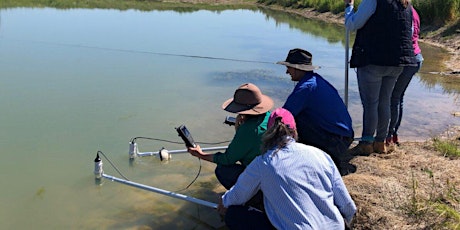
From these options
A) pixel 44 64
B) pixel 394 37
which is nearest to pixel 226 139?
pixel 394 37

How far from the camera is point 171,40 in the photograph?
1244 cm

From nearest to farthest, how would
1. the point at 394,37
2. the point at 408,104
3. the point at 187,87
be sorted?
1. the point at 394,37
2. the point at 408,104
3. the point at 187,87

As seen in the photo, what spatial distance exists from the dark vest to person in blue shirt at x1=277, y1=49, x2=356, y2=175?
65 centimetres

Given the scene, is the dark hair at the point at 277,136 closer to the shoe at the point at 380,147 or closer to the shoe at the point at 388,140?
the shoe at the point at 380,147

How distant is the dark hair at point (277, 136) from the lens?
2227 mm

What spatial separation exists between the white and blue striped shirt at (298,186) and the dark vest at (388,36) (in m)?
1.71

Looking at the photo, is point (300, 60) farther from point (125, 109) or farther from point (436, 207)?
point (125, 109)

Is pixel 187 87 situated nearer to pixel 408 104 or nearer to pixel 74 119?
pixel 74 119

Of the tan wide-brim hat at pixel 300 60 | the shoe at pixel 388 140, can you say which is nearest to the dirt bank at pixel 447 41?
the shoe at pixel 388 140

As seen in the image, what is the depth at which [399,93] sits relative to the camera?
416 centimetres

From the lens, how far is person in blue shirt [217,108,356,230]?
216cm

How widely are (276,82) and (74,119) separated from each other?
354 cm

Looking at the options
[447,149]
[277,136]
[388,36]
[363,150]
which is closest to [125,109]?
[363,150]

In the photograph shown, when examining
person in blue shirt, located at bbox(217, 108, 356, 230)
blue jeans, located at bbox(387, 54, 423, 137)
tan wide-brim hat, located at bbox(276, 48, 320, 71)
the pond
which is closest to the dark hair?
person in blue shirt, located at bbox(217, 108, 356, 230)
